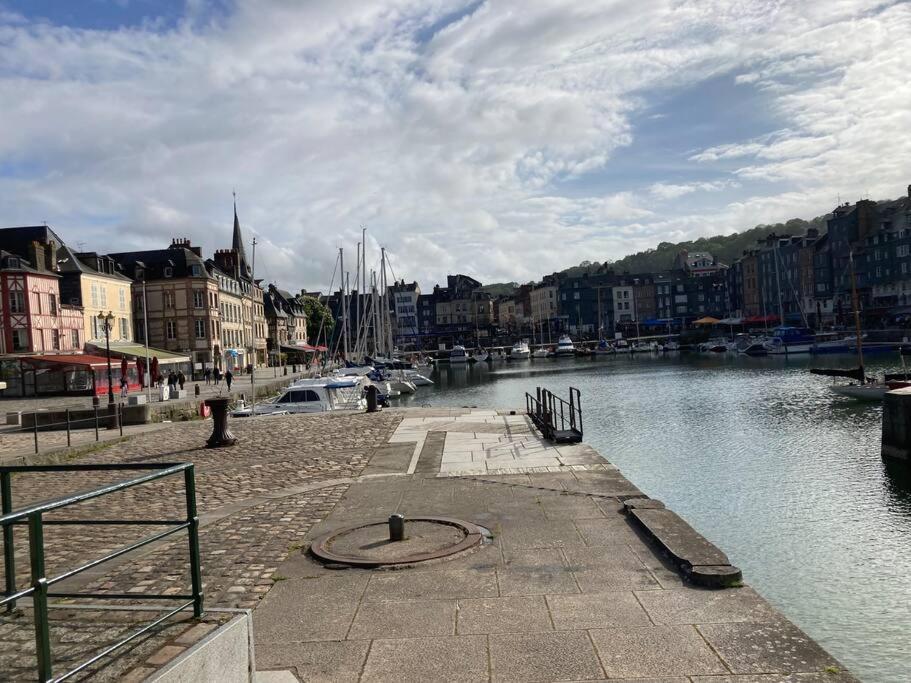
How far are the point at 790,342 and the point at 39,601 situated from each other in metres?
100

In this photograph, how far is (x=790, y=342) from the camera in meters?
94.1

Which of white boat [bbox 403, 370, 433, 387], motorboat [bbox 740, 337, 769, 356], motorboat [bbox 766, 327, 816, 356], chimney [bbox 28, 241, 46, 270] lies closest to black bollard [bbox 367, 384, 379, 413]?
chimney [bbox 28, 241, 46, 270]

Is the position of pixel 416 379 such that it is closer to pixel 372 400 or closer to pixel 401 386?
pixel 401 386

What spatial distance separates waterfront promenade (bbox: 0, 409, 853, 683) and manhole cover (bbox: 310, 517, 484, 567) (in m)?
0.27

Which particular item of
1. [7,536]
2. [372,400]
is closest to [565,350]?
[372,400]

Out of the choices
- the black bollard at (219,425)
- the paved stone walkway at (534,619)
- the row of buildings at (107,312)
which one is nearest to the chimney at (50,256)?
the row of buildings at (107,312)

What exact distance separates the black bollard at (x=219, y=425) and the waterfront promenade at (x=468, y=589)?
507 centimetres

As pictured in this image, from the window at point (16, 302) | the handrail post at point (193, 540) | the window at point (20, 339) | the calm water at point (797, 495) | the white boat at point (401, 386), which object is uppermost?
the window at point (16, 302)

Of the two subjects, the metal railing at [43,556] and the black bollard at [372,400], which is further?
the black bollard at [372,400]

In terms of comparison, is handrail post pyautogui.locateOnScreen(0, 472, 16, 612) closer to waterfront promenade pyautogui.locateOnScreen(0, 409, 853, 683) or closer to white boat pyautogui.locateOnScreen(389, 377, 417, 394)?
waterfront promenade pyautogui.locateOnScreen(0, 409, 853, 683)

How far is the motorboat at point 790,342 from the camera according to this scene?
92812 millimetres

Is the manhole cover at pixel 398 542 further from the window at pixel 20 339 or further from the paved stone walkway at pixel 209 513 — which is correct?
the window at pixel 20 339

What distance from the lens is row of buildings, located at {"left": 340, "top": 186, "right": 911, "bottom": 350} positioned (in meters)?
98.9

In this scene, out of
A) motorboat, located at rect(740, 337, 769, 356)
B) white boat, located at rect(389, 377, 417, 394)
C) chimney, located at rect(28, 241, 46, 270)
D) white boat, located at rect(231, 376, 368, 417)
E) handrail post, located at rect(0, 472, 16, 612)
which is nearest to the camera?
handrail post, located at rect(0, 472, 16, 612)
